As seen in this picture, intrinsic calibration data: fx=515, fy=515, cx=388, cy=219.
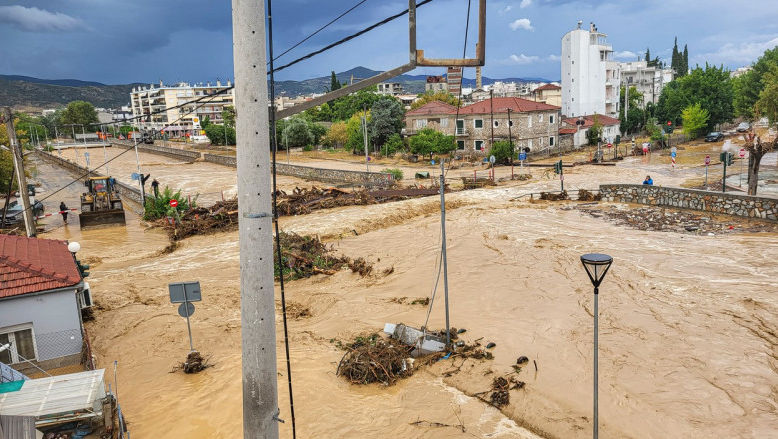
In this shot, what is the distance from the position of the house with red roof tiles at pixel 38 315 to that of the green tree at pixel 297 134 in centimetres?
6720

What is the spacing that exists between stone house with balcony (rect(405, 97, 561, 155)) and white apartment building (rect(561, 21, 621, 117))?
16884 mm

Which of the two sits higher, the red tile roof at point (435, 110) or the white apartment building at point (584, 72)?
the white apartment building at point (584, 72)

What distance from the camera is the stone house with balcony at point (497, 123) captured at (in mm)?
56312

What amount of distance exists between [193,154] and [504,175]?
4980 centimetres

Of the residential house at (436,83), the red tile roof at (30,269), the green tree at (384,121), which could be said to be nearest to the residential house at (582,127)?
the green tree at (384,121)

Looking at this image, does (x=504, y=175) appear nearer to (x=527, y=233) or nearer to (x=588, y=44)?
(x=527, y=233)

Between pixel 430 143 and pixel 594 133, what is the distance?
23.6m

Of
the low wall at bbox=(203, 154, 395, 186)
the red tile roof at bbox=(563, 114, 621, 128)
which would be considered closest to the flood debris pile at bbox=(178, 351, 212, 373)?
the low wall at bbox=(203, 154, 395, 186)

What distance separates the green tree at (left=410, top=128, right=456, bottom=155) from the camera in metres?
55.5

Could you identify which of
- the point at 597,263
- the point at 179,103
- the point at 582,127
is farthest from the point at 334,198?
the point at 179,103

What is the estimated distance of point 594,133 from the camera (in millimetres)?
64875

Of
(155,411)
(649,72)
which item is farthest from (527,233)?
(649,72)

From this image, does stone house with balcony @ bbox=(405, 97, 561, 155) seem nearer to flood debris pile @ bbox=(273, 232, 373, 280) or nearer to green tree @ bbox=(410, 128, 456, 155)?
green tree @ bbox=(410, 128, 456, 155)

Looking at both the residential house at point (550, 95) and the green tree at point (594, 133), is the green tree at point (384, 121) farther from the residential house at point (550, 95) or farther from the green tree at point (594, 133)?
the residential house at point (550, 95)
